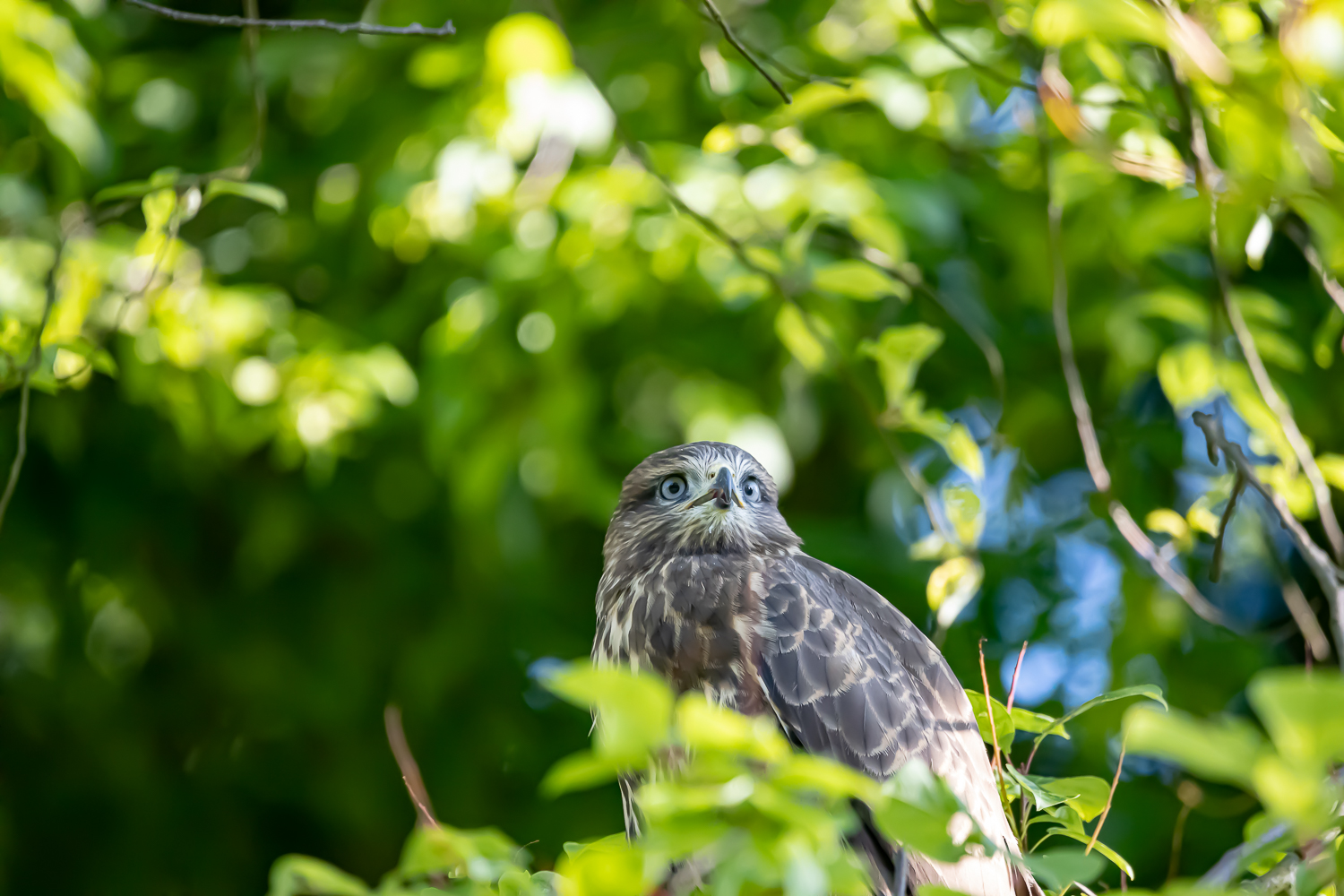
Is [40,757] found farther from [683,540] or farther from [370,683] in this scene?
[683,540]

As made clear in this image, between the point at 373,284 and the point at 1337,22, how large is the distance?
4.00 metres

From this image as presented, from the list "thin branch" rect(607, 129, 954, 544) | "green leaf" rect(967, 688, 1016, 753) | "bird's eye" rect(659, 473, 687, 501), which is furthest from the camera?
"bird's eye" rect(659, 473, 687, 501)

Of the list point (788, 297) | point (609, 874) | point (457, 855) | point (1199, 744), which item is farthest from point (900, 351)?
point (1199, 744)

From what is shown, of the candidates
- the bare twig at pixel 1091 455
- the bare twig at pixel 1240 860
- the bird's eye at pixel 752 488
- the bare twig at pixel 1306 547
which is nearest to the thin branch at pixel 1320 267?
the bare twig at pixel 1306 547

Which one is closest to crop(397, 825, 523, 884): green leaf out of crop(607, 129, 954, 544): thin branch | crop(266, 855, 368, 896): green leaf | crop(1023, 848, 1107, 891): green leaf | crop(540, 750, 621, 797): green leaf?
crop(266, 855, 368, 896): green leaf

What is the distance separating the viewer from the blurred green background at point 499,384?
3623mm

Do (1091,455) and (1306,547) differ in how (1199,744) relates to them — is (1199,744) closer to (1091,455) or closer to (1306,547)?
(1306,547)

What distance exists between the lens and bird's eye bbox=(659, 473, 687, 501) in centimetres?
342

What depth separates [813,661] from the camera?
267 centimetres

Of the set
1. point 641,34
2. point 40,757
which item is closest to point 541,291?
point 641,34

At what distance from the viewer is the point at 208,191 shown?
8.78 feet

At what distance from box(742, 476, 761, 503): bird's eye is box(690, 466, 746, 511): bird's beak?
0.72 feet

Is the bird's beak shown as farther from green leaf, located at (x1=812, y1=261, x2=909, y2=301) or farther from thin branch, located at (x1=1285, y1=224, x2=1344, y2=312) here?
thin branch, located at (x1=1285, y1=224, x2=1344, y2=312)

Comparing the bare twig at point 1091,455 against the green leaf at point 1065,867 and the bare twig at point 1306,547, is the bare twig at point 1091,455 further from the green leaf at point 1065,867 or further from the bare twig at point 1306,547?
the green leaf at point 1065,867
